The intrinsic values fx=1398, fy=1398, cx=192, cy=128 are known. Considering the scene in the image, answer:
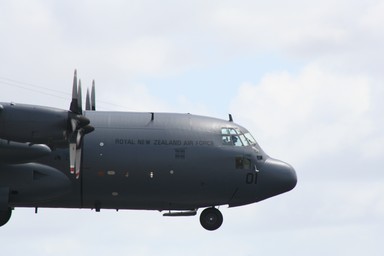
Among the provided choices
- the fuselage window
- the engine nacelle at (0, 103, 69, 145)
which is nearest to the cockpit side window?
the fuselage window

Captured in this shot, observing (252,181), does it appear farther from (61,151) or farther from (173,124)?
(61,151)

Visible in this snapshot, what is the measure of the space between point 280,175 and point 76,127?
10.5 meters

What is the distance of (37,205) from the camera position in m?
57.0

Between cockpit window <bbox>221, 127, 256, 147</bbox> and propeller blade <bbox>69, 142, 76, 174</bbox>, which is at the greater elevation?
cockpit window <bbox>221, 127, 256, 147</bbox>

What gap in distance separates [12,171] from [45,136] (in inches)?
216

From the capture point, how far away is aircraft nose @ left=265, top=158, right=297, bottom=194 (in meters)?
58.1

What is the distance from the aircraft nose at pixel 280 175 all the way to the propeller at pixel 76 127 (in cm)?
854

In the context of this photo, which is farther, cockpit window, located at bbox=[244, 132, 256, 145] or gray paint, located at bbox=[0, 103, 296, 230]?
cockpit window, located at bbox=[244, 132, 256, 145]

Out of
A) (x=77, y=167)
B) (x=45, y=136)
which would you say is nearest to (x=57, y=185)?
(x=77, y=167)

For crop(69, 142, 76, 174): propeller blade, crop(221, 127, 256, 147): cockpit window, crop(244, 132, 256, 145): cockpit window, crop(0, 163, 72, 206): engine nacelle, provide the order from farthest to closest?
crop(244, 132, 256, 145): cockpit window → crop(221, 127, 256, 147): cockpit window → crop(0, 163, 72, 206): engine nacelle → crop(69, 142, 76, 174): propeller blade

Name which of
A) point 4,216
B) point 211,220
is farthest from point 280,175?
point 4,216

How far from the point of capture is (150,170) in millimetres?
56469

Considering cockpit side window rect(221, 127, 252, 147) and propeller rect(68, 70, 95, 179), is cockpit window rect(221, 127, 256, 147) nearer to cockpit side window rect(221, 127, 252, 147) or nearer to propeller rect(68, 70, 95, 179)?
cockpit side window rect(221, 127, 252, 147)

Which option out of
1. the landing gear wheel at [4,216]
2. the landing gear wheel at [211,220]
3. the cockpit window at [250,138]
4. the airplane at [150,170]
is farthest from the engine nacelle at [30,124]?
the cockpit window at [250,138]
